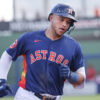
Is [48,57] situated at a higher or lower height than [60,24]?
lower

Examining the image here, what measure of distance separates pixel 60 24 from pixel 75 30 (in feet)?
37.2

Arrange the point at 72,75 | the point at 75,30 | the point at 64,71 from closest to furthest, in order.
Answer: the point at 64,71
the point at 72,75
the point at 75,30

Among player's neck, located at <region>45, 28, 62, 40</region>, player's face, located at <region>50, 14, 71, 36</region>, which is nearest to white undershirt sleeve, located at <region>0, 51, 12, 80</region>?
player's neck, located at <region>45, 28, 62, 40</region>

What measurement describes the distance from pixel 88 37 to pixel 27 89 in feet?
37.9

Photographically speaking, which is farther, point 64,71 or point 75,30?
point 75,30

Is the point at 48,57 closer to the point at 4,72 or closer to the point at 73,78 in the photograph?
the point at 73,78

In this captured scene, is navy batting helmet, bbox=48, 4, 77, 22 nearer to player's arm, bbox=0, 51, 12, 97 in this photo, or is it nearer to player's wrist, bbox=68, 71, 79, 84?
player's wrist, bbox=68, 71, 79, 84

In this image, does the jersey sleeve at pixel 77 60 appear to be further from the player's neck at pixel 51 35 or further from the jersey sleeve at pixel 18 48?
the jersey sleeve at pixel 18 48

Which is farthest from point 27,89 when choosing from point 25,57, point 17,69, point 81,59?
point 17,69

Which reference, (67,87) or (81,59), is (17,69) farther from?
(81,59)

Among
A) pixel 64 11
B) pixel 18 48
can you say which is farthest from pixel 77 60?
pixel 18 48

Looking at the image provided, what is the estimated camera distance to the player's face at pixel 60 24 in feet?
14.5

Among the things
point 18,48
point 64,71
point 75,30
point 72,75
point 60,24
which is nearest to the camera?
point 64,71

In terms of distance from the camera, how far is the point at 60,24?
4438 millimetres
